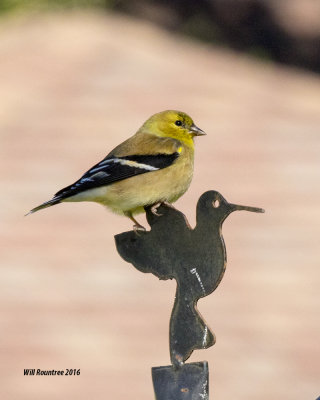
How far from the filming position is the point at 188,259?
327cm

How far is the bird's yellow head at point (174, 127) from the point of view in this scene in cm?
487

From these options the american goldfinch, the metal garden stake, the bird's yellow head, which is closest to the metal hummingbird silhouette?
the metal garden stake

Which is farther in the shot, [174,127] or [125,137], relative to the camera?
[125,137]

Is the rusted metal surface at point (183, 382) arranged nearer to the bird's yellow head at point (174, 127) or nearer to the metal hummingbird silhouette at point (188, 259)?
the metal hummingbird silhouette at point (188, 259)

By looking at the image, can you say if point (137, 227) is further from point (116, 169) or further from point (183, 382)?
point (183, 382)

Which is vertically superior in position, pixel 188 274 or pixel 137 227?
pixel 137 227

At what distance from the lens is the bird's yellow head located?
4871 millimetres

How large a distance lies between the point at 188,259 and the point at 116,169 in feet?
4.68

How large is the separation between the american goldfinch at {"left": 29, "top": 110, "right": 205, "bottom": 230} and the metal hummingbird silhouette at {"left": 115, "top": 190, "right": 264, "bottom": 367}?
1133mm

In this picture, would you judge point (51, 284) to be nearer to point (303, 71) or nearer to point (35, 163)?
point (35, 163)

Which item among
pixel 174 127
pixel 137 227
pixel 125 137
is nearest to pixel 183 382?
pixel 137 227

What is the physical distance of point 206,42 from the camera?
14742 mm

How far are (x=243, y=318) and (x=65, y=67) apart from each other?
670 centimetres

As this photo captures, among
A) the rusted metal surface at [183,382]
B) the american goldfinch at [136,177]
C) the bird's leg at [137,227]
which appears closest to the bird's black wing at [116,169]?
the american goldfinch at [136,177]
